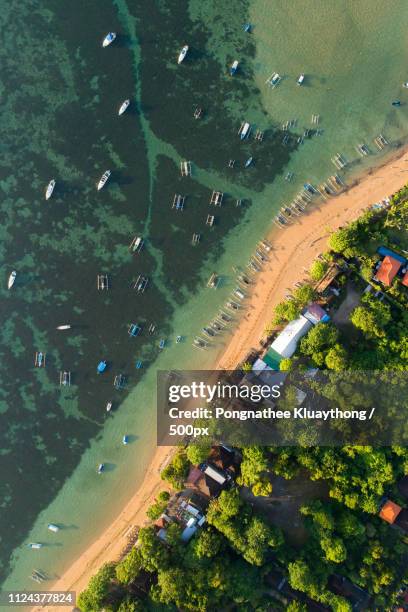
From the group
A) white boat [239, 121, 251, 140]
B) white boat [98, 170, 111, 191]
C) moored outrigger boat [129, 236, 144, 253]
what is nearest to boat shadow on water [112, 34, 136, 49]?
white boat [98, 170, 111, 191]

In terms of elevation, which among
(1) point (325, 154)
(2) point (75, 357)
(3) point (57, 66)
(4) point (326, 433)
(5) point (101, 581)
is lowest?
(5) point (101, 581)

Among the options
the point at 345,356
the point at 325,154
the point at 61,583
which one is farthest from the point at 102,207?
the point at 61,583

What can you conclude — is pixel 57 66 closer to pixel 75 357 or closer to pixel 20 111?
pixel 20 111

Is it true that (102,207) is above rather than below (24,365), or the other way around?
above

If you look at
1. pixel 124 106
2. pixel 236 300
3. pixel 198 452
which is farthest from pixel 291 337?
pixel 124 106

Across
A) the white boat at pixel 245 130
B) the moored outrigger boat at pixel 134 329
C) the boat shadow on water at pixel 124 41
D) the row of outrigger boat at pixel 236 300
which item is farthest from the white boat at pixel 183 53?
the moored outrigger boat at pixel 134 329

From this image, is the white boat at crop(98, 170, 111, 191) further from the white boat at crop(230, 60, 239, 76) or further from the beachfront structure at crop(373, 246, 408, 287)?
the beachfront structure at crop(373, 246, 408, 287)

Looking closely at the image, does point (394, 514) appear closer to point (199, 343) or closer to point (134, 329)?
point (199, 343)
